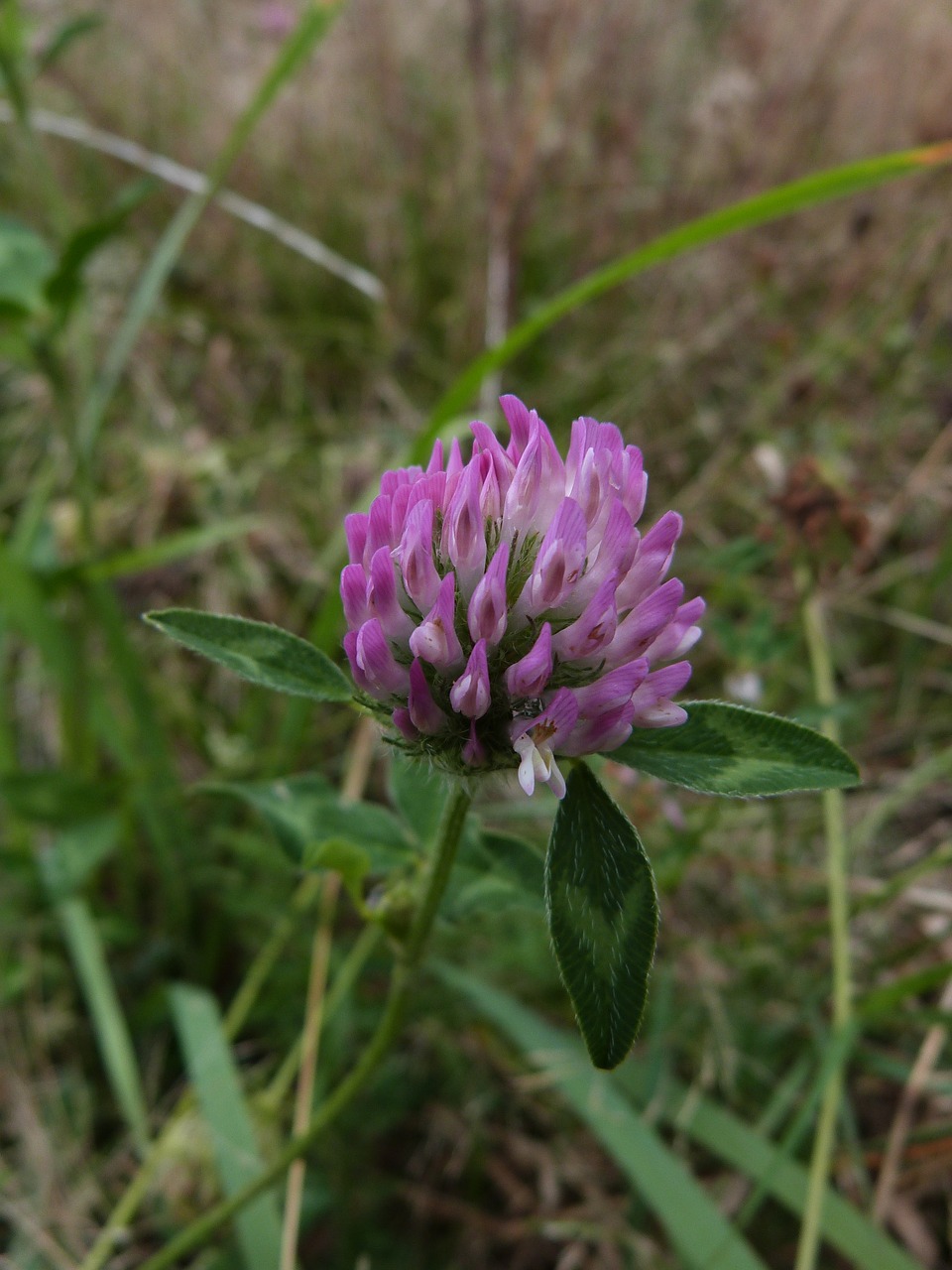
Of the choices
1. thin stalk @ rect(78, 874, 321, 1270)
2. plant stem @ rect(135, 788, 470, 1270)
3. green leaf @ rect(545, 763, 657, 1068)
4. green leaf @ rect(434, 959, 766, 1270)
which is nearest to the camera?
green leaf @ rect(545, 763, 657, 1068)

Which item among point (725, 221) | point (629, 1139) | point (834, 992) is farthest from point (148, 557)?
point (834, 992)

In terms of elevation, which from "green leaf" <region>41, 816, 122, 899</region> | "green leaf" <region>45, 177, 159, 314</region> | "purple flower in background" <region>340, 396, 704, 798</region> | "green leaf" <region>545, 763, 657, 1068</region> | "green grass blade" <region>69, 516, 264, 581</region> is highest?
"green leaf" <region>45, 177, 159, 314</region>

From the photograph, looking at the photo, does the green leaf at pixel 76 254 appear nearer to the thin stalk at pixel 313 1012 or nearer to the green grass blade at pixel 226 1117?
the thin stalk at pixel 313 1012

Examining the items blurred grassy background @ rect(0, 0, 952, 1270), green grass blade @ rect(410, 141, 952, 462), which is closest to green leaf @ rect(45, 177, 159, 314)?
blurred grassy background @ rect(0, 0, 952, 1270)

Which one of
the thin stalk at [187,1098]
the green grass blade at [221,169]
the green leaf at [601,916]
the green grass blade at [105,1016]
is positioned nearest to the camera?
the green leaf at [601,916]

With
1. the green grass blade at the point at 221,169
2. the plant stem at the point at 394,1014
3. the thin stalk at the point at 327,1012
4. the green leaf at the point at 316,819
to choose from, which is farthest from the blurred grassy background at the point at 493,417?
the green leaf at the point at 316,819

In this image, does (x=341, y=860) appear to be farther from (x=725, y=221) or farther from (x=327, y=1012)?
(x=725, y=221)

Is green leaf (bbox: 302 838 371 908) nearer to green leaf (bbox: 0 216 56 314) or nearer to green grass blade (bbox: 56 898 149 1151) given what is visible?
green grass blade (bbox: 56 898 149 1151)
